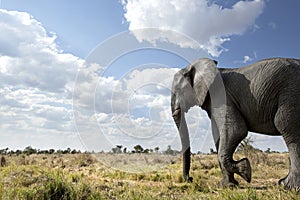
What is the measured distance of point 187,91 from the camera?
632 cm

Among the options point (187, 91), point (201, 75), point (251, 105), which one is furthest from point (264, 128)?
point (187, 91)

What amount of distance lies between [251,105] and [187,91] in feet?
4.69

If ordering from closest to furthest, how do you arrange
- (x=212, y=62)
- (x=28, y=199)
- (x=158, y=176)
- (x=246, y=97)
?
(x=28, y=199) < (x=246, y=97) < (x=212, y=62) < (x=158, y=176)

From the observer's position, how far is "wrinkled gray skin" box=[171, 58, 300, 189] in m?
4.96

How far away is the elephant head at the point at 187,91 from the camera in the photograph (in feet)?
19.5

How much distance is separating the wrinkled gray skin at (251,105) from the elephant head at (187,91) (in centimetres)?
3

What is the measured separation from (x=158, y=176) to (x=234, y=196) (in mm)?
3527

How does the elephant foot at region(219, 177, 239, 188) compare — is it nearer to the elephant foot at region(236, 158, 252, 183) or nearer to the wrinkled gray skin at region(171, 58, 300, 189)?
the wrinkled gray skin at region(171, 58, 300, 189)

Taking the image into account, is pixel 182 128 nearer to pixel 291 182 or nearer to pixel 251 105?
pixel 251 105

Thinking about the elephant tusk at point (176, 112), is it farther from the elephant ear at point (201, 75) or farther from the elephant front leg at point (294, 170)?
the elephant front leg at point (294, 170)

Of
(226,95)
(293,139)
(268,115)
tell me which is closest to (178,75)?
(226,95)

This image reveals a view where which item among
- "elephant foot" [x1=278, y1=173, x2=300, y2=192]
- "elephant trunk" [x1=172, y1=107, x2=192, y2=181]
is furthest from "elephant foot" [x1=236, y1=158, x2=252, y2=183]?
"elephant trunk" [x1=172, y1=107, x2=192, y2=181]

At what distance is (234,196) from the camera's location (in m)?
3.62

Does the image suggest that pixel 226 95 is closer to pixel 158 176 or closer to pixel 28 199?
pixel 158 176
